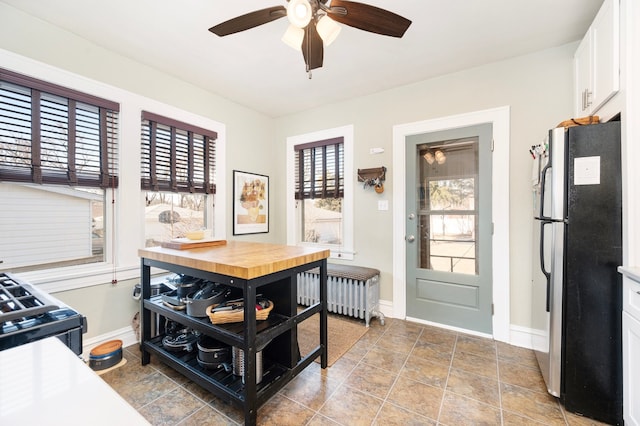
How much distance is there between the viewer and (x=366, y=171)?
330cm

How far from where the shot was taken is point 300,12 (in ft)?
5.09

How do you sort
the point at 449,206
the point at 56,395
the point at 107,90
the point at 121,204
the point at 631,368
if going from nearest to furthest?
the point at 56,395
the point at 631,368
the point at 107,90
the point at 121,204
the point at 449,206

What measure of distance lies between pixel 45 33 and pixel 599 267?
13.4 ft

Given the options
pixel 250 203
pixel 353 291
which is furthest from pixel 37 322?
pixel 250 203

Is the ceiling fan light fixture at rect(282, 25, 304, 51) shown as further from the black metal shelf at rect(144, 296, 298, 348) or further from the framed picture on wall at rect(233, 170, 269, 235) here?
the framed picture on wall at rect(233, 170, 269, 235)

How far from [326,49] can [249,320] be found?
7.53 ft

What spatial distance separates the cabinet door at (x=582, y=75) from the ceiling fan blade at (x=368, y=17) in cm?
150

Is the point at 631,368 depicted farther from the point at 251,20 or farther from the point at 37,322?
the point at 251,20

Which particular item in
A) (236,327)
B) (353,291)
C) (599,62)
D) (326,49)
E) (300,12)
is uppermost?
(326,49)

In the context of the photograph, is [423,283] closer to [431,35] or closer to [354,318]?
[354,318]

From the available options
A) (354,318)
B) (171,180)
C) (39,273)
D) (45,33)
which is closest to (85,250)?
(39,273)

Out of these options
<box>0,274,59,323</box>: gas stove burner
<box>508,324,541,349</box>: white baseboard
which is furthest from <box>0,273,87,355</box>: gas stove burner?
<box>508,324,541,349</box>: white baseboard

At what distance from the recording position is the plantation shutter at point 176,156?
2.74m

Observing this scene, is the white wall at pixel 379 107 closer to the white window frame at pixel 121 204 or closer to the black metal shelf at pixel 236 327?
the white window frame at pixel 121 204
